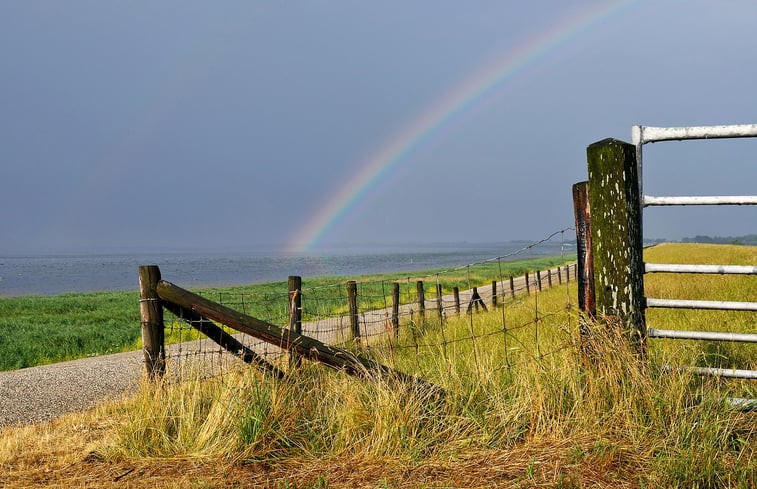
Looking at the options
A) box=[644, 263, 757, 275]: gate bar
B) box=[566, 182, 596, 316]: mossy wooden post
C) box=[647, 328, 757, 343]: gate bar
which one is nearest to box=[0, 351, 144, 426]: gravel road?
box=[566, 182, 596, 316]: mossy wooden post

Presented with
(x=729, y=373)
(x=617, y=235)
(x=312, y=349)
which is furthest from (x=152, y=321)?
(x=729, y=373)

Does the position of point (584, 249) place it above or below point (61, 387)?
above

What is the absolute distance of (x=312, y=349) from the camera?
4.58 m

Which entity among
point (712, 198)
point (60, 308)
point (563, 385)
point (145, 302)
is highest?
point (712, 198)

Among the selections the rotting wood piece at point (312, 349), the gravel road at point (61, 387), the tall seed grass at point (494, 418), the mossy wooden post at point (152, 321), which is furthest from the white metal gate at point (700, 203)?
the gravel road at point (61, 387)

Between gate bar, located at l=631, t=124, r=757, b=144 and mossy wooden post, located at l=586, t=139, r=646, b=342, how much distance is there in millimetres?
222

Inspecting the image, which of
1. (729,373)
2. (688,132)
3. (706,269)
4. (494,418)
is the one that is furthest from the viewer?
(688,132)

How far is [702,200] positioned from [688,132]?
554 millimetres

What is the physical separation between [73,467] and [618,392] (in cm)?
396

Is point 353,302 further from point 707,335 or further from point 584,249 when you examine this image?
point 707,335

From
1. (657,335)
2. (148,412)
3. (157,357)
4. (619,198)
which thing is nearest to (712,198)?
(619,198)

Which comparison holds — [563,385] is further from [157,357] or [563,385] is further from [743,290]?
[743,290]

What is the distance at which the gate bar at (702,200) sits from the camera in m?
4.38

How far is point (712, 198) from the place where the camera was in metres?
4.55
